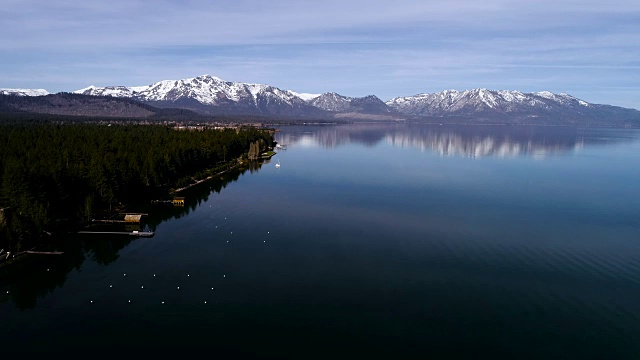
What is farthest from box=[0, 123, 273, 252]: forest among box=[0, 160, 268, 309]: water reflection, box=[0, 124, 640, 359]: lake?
box=[0, 124, 640, 359]: lake

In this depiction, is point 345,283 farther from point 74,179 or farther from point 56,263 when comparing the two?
point 74,179

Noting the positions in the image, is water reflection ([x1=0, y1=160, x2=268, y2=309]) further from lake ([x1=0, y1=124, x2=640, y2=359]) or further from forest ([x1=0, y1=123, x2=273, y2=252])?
forest ([x1=0, y1=123, x2=273, y2=252])

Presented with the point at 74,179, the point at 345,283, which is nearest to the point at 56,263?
the point at 74,179

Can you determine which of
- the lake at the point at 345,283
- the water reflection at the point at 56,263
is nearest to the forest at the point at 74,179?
the water reflection at the point at 56,263

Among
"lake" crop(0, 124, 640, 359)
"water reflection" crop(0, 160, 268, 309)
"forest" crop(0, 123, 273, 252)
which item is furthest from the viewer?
"forest" crop(0, 123, 273, 252)

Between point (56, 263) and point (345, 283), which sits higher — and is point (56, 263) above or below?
below

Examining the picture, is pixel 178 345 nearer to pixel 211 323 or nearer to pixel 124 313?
pixel 211 323

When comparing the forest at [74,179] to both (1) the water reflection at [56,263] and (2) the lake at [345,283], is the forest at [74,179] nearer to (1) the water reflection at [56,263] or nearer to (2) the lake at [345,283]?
(1) the water reflection at [56,263]

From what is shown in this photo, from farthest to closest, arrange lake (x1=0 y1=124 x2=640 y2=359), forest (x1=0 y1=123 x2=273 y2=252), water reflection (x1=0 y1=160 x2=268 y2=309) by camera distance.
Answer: forest (x1=0 y1=123 x2=273 y2=252) < water reflection (x1=0 y1=160 x2=268 y2=309) < lake (x1=0 y1=124 x2=640 y2=359)

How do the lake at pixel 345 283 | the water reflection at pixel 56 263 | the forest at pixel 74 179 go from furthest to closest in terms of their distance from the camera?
the forest at pixel 74 179 → the water reflection at pixel 56 263 → the lake at pixel 345 283
